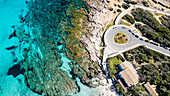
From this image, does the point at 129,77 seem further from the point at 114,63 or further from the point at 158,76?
the point at 158,76

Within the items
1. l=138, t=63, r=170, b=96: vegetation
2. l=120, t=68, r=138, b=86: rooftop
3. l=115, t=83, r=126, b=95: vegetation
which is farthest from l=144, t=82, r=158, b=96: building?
l=115, t=83, r=126, b=95: vegetation

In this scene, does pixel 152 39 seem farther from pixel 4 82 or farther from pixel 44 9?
pixel 4 82

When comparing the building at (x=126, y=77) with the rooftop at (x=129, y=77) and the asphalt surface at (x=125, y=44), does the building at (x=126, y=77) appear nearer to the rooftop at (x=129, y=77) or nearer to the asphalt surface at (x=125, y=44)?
the rooftop at (x=129, y=77)

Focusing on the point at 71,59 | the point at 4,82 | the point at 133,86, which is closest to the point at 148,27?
the point at 133,86

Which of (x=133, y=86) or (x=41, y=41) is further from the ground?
(x=41, y=41)

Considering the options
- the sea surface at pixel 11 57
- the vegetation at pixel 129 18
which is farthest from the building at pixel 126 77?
the vegetation at pixel 129 18

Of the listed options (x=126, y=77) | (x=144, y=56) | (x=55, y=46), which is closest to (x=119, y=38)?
(x=144, y=56)
